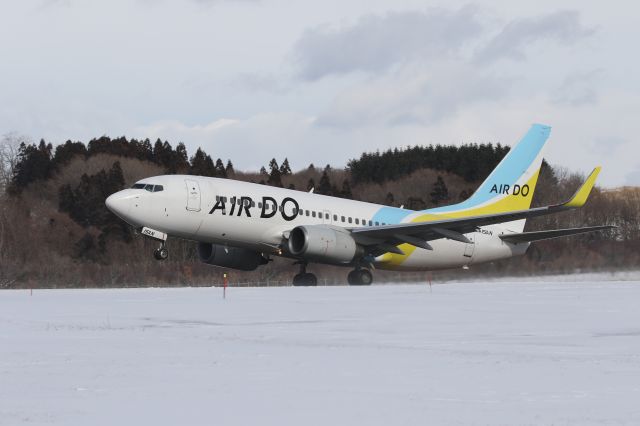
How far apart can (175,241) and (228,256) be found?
28589 mm

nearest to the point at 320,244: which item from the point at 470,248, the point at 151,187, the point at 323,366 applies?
the point at 151,187

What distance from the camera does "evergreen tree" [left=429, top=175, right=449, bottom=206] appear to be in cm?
11388

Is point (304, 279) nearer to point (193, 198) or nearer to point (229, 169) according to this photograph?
point (193, 198)

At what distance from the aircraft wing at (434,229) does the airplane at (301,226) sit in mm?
37

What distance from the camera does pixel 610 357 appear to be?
13719mm

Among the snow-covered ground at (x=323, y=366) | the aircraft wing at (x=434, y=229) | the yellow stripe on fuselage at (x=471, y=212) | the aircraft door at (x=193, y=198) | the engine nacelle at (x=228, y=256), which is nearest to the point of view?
the snow-covered ground at (x=323, y=366)

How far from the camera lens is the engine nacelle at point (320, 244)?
124 feet

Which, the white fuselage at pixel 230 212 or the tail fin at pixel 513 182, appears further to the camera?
the tail fin at pixel 513 182

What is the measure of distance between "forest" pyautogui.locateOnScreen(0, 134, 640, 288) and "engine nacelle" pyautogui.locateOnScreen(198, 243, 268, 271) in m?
3.26

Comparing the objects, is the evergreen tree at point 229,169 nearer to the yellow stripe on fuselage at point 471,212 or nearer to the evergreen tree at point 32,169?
the evergreen tree at point 32,169

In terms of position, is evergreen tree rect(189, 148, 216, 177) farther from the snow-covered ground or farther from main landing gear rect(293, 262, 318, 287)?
the snow-covered ground

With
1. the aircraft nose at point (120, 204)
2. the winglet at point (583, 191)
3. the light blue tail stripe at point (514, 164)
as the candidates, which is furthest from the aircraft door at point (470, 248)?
the aircraft nose at point (120, 204)

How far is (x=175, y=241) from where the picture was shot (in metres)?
69.0

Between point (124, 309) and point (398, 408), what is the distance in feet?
47.8
